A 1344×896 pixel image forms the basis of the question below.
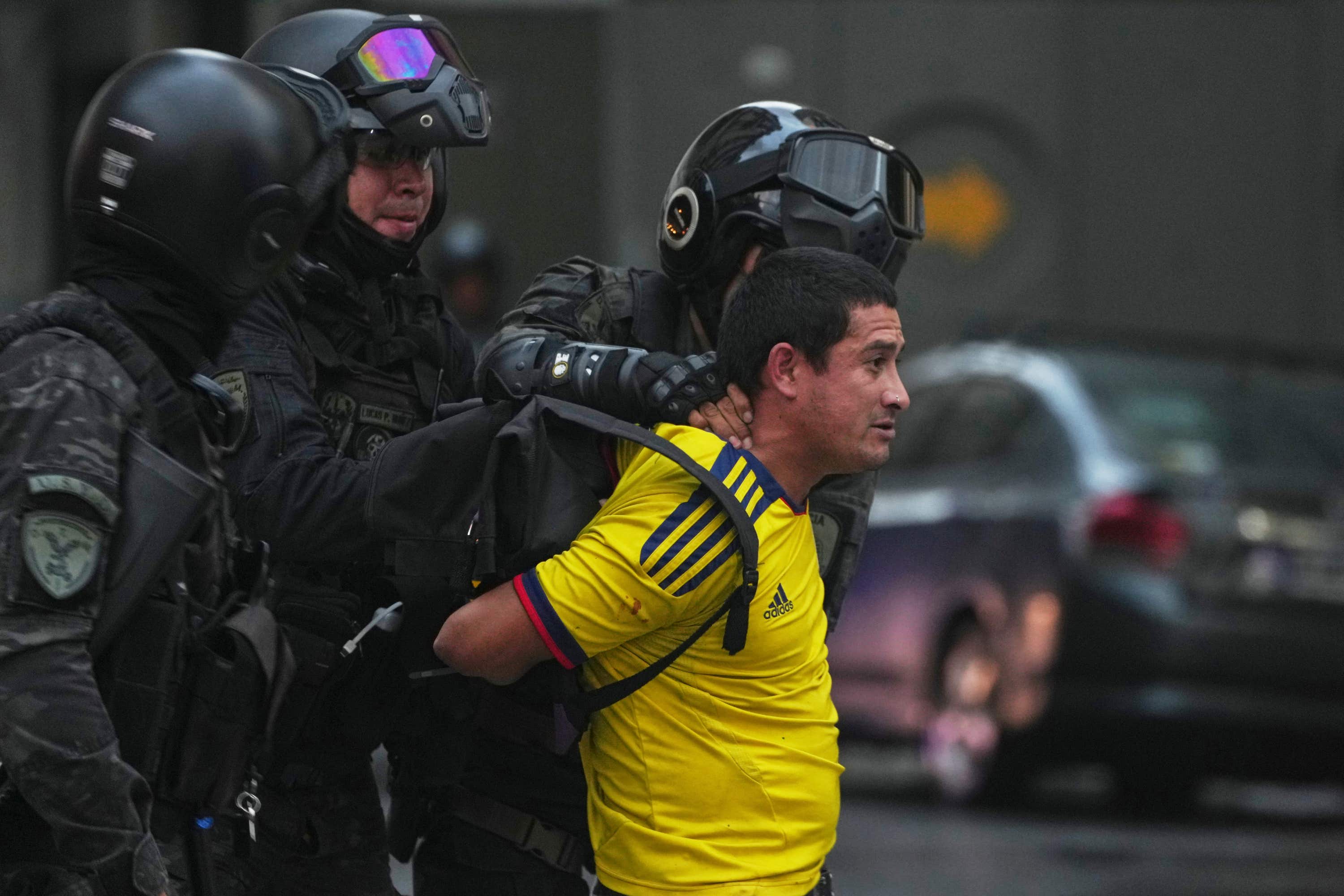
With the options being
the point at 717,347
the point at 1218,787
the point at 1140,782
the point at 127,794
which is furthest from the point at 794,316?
the point at 1218,787

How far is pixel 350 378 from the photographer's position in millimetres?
3738

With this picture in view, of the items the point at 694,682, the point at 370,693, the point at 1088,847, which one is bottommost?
the point at 1088,847

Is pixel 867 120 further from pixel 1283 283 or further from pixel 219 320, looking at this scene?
pixel 219 320

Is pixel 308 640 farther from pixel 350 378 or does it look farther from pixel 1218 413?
pixel 1218 413

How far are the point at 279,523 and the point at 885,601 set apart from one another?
6.97 meters

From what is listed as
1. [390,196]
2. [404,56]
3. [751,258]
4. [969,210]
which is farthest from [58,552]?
[969,210]

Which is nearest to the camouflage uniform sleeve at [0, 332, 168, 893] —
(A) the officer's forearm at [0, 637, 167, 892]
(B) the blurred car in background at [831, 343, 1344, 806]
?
(A) the officer's forearm at [0, 637, 167, 892]

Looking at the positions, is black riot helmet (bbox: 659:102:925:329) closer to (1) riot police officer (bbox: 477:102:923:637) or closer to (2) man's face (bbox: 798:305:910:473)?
(1) riot police officer (bbox: 477:102:923:637)

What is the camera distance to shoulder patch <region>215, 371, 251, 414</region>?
344cm

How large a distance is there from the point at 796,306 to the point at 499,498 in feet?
1.69

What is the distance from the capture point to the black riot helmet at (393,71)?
12.2 feet

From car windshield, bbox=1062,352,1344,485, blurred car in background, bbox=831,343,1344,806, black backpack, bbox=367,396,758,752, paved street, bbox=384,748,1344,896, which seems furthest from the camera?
car windshield, bbox=1062,352,1344,485

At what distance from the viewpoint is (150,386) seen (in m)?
2.80

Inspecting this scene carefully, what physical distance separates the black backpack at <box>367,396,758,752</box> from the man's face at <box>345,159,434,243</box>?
561 millimetres
